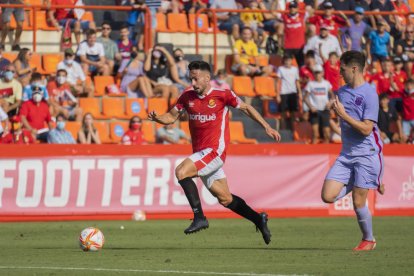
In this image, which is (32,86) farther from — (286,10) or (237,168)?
(286,10)

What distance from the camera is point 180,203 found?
21.1m

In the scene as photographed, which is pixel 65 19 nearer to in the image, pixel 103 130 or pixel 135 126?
pixel 103 130

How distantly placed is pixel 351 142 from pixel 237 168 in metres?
8.52

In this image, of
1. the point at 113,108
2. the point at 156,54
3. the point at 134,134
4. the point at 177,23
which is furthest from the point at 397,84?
the point at 134,134

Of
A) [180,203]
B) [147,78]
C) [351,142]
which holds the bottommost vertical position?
[180,203]

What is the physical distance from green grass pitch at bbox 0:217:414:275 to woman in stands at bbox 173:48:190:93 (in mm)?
6182

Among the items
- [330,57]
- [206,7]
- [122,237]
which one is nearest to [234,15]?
[206,7]

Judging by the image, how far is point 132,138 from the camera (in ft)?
76.3

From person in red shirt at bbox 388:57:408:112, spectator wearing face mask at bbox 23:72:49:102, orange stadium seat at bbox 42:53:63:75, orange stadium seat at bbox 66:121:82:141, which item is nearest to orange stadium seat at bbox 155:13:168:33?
orange stadium seat at bbox 42:53:63:75

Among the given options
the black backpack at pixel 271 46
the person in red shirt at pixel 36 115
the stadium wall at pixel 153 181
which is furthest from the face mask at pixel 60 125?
the black backpack at pixel 271 46

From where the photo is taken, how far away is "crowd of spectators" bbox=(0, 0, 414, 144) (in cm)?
2302

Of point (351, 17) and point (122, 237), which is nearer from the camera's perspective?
point (122, 237)

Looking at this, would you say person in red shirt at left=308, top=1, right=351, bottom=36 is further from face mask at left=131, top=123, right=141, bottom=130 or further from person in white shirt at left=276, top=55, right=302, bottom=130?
face mask at left=131, top=123, right=141, bottom=130

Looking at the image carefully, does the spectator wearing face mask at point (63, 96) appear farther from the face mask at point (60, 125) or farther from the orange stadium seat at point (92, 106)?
the face mask at point (60, 125)
